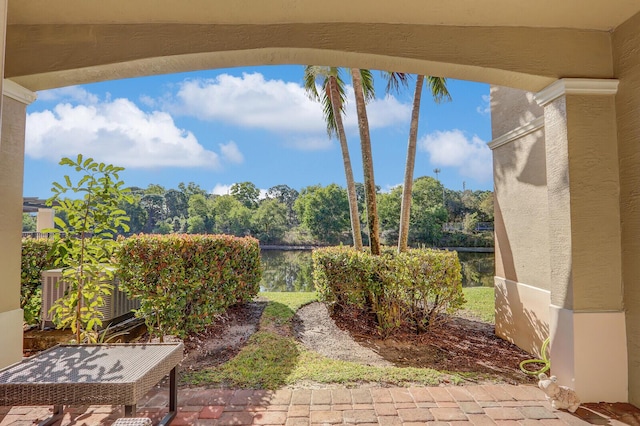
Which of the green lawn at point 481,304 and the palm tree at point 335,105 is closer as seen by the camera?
the green lawn at point 481,304

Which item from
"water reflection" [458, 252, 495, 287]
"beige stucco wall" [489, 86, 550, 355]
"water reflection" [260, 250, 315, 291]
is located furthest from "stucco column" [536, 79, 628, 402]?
"water reflection" [458, 252, 495, 287]

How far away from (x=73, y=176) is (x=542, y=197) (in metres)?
4.38

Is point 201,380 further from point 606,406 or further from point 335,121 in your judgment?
point 335,121

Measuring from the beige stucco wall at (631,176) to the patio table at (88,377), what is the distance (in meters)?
3.20

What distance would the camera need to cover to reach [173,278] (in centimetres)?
348

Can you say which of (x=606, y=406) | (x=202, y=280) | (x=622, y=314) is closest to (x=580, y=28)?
(x=622, y=314)

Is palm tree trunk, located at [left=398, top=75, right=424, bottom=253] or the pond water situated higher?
palm tree trunk, located at [left=398, top=75, right=424, bottom=253]

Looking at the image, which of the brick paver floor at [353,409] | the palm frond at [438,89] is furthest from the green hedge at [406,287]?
the palm frond at [438,89]

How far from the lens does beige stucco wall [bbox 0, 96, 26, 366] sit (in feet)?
7.93

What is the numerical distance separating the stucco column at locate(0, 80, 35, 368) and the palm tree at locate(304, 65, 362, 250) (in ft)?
13.1

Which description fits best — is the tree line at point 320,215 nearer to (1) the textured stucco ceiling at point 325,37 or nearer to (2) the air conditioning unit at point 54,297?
(2) the air conditioning unit at point 54,297

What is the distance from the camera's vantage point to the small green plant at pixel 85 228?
2924 mm

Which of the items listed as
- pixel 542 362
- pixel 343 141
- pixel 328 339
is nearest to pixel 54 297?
pixel 328 339

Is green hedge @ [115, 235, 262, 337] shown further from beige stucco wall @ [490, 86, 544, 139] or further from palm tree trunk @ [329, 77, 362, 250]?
beige stucco wall @ [490, 86, 544, 139]
